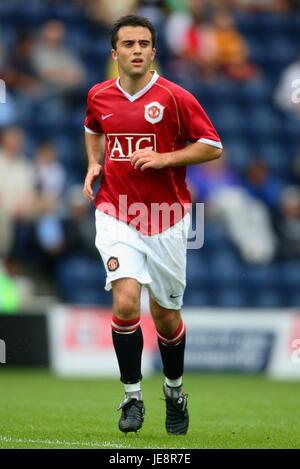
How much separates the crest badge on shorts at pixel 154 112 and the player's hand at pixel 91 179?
0.50 meters

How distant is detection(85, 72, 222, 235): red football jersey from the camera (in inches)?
270

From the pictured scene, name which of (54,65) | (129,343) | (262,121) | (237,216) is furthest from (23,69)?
(129,343)

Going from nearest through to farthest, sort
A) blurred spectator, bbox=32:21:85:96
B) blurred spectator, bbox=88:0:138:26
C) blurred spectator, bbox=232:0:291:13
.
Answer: blurred spectator, bbox=32:21:85:96
blurred spectator, bbox=88:0:138:26
blurred spectator, bbox=232:0:291:13

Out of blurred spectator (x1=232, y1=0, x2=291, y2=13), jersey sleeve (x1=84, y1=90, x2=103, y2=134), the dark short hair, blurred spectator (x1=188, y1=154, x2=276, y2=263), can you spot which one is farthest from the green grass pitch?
blurred spectator (x1=232, y1=0, x2=291, y2=13)

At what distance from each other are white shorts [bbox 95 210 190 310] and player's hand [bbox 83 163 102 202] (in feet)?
0.45

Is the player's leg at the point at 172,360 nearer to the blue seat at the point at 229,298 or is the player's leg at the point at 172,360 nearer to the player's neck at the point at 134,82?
the player's neck at the point at 134,82

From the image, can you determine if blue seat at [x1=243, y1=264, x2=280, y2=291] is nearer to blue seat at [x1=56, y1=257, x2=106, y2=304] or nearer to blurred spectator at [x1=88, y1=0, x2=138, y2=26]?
blue seat at [x1=56, y1=257, x2=106, y2=304]

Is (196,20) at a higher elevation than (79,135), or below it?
higher

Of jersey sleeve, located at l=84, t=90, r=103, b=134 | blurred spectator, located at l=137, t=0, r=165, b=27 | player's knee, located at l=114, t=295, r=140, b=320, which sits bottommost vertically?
player's knee, located at l=114, t=295, r=140, b=320

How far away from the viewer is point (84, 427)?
7.21m

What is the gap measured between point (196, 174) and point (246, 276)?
1.37 meters
